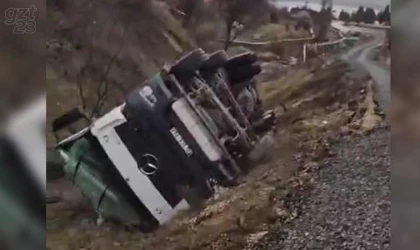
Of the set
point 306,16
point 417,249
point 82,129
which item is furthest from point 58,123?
point 417,249

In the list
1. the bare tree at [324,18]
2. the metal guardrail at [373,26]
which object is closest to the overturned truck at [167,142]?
the bare tree at [324,18]

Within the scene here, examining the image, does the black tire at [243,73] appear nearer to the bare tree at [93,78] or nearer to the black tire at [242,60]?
the black tire at [242,60]

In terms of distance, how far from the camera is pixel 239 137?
2.37 m

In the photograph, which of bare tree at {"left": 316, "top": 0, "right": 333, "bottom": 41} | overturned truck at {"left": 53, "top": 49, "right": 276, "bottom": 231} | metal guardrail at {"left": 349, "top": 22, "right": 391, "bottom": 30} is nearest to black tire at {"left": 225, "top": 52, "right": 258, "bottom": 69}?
overturned truck at {"left": 53, "top": 49, "right": 276, "bottom": 231}

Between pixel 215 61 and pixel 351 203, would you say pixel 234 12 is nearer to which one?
pixel 215 61

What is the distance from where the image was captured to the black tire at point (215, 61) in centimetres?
237

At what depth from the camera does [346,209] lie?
2.38m

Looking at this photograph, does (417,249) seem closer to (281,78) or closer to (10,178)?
(281,78)

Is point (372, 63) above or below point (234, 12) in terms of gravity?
below

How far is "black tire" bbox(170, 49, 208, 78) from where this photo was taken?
2.36m

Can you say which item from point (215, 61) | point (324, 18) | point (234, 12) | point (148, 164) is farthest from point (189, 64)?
point (324, 18)

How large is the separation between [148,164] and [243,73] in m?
0.41

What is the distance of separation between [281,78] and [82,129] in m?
0.63

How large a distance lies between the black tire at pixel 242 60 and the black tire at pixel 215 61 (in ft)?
0.05
